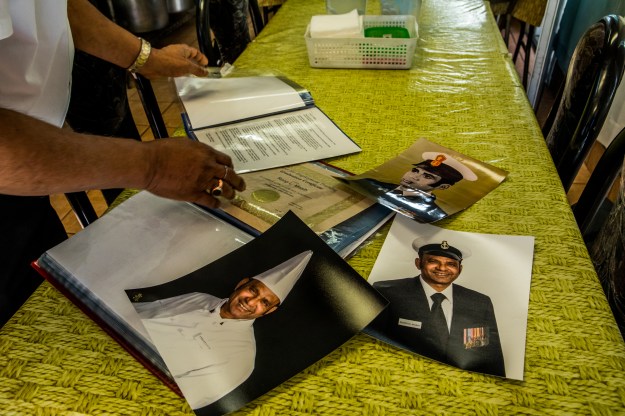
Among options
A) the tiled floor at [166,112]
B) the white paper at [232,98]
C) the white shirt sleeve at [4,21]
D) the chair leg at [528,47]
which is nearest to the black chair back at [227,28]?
the tiled floor at [166,112]

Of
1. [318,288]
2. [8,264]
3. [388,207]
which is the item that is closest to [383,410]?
[318,288]

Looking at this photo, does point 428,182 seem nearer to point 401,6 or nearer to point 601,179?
point 601,179

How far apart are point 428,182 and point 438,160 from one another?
0.07 m

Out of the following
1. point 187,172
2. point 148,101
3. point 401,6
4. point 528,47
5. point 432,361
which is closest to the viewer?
point 432,361

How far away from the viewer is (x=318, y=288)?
0.51m

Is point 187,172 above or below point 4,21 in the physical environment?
below

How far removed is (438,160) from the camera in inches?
29.0

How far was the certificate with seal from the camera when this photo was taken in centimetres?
62

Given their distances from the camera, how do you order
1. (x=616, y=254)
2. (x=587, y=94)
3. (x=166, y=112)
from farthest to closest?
(x=166, y=112)
(x=587, y=94)
(x=616, y=254)

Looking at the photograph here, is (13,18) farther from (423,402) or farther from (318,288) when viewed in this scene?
(423,402)

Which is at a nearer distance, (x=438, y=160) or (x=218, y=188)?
(x=218, y=188)

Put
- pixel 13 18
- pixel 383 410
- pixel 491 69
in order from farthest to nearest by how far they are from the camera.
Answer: pixel 491 69 → pixel 13 18 → pixel 383 410

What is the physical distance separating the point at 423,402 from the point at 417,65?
88cm

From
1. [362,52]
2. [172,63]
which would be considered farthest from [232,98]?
[362,52]
